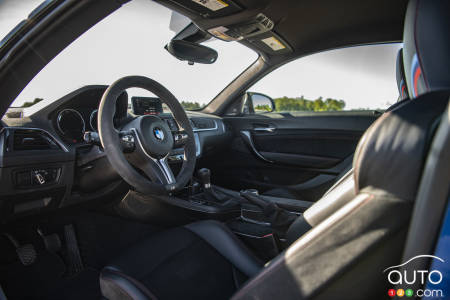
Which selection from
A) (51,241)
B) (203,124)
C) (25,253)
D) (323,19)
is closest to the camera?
(25,253)

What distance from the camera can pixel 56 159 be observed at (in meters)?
1.58

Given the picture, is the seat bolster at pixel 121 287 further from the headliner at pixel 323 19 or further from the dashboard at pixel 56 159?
the headliner at pixel 323 19

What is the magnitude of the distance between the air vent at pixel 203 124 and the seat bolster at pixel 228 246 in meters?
1.42

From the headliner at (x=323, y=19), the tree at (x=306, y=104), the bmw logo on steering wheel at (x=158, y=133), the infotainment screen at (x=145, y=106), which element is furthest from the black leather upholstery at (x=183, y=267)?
the tree at (x=306, y=104)

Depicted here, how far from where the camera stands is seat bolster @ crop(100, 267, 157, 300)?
1061 millimetres

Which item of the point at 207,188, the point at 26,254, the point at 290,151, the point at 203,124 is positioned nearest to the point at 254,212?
the point at 207,188

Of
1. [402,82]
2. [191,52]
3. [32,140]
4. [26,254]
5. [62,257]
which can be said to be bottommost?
[62,257]

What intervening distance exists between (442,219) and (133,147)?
4.25ft

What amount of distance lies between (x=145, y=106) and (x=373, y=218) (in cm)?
200

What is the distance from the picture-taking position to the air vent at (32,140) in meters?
1.45

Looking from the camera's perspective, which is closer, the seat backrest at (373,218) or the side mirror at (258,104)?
the seat backrest at (373,218)

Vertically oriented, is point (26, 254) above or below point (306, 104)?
below

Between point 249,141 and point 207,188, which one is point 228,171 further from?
point 207,188

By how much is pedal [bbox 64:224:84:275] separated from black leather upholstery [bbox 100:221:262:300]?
3.26 ft
